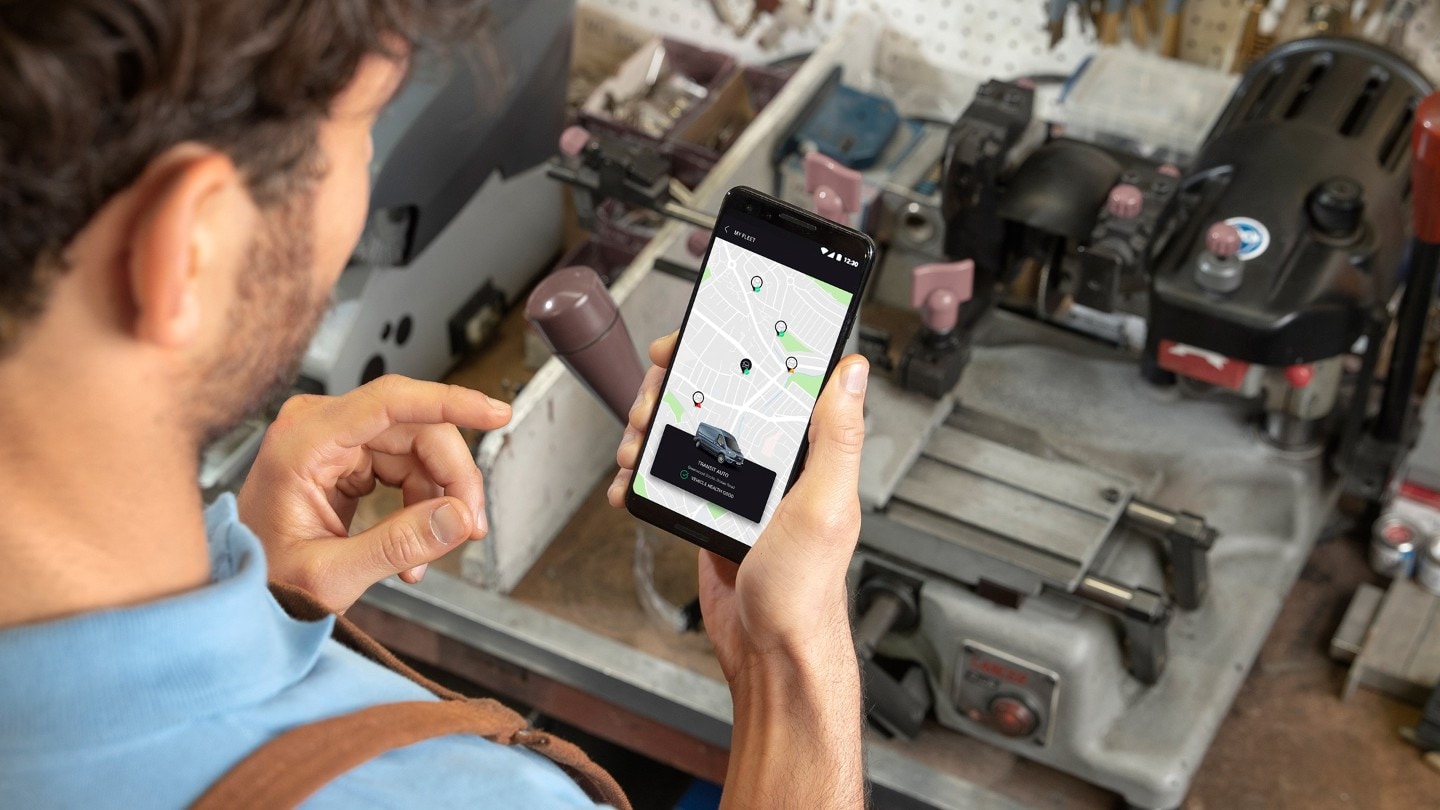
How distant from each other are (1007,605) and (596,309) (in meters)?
0.48

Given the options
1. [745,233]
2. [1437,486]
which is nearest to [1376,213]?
[1437,486]

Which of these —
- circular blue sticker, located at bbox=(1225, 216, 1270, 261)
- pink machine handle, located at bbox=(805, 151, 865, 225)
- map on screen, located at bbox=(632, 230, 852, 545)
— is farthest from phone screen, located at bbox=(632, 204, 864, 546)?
circular blue sticker, located at bbox=(1225, 216, 1270, 261)

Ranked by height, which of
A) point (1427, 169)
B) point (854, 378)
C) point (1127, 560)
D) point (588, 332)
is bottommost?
point (1127, 560)

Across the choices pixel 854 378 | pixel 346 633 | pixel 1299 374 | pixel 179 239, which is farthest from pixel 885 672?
pixel 179 239

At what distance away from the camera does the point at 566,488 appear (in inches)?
58.8

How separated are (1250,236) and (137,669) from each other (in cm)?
96

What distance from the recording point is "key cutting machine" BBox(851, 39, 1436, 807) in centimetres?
117

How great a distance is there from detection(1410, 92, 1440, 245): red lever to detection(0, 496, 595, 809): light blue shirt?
87 cm

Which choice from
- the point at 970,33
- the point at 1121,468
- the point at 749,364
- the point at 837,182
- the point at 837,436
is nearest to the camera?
the point at 837,436

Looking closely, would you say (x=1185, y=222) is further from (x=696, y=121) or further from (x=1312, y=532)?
(x=696, y=121)

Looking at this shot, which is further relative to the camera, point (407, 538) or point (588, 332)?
point (588, 332)

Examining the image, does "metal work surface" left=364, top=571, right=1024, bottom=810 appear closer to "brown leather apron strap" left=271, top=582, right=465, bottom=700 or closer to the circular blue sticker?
the circular blue sticker

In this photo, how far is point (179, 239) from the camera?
0.51 metres

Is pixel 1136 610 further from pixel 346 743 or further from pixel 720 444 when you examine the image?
pixel 346 743
